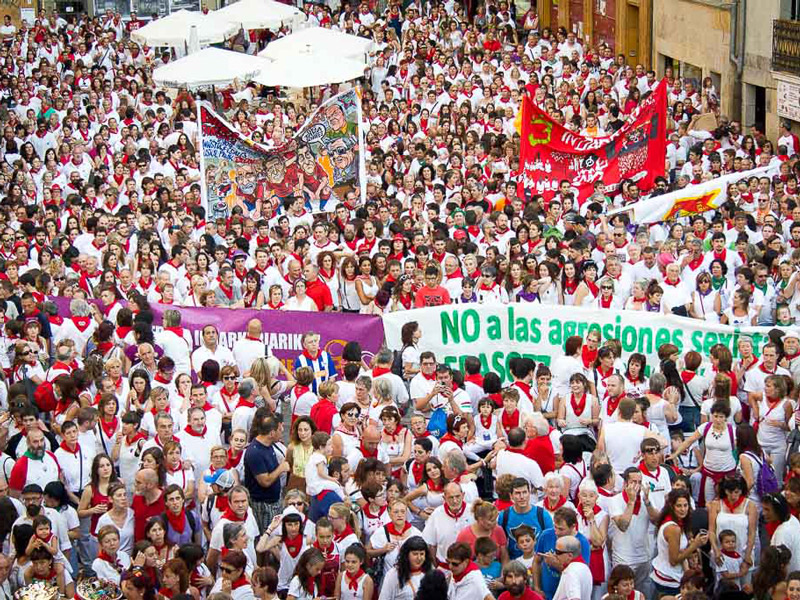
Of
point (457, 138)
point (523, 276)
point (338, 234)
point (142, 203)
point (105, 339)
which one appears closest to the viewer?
point (105, 339)

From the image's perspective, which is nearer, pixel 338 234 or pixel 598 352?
pixel 598 352

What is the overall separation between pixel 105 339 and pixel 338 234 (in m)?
4.32

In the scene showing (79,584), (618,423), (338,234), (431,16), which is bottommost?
(79,584)

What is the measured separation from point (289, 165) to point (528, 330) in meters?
Answer: 6.43

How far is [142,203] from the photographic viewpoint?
20.0m

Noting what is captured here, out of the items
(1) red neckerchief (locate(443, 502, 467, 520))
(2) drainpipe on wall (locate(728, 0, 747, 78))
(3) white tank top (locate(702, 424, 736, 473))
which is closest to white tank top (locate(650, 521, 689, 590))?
(3) white tank top (locate(702, 424, 736, 473))

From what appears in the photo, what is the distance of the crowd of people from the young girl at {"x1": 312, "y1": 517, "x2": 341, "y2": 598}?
2cm

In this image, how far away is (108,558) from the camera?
10.0m

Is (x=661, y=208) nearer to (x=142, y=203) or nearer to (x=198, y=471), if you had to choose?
(x=142, y=203)

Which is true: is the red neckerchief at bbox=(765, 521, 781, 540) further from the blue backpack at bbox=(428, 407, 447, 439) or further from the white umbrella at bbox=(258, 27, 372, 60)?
the white umbrella at bbox=(258, 27, 372, 60)

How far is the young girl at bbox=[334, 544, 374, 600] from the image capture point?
9.51 metres

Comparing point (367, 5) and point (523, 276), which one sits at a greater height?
point (367, 5)

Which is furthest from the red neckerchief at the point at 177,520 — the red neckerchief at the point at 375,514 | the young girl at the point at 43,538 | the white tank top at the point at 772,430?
the white tank top at the point at 772,430

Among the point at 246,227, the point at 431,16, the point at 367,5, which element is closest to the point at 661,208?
the point at 246,227
